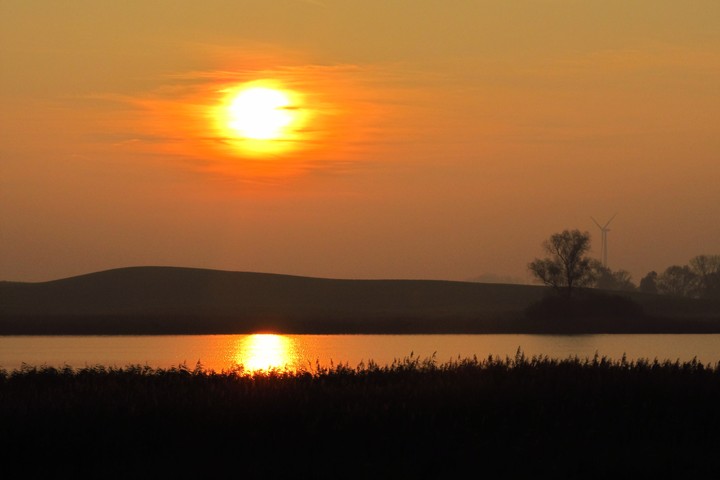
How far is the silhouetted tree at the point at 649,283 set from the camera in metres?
188

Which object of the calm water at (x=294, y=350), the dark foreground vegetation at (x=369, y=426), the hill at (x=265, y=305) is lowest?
the dark foreground vegetation at (x=369, y=426)

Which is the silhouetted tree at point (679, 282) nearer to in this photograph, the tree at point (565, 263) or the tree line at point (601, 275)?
the tree line at point (601, 275)

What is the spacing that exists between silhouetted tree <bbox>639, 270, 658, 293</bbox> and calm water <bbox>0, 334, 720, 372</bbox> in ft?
327

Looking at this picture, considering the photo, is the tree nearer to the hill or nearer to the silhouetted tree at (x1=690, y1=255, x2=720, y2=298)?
the hill

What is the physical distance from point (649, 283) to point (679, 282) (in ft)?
33.3

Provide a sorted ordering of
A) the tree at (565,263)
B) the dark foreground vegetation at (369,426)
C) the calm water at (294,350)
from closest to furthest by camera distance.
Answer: the dark foreground vegetation at (369,426) < the calm water at (294,350) < the tree at (565,263)

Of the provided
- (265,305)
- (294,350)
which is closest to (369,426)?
(294,350)

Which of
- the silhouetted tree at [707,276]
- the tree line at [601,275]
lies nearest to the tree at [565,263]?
the tree line at [601,275]

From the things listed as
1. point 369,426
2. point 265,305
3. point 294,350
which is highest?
point 265,305

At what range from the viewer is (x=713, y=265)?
17288cm

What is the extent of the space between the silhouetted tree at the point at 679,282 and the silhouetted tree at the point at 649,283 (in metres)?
5.33

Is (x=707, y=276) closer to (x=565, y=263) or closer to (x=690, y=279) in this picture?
(x=690, y=279)

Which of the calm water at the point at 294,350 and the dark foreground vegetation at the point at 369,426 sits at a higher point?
the calm water at the point at 294,350

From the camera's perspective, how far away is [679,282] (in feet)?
589
